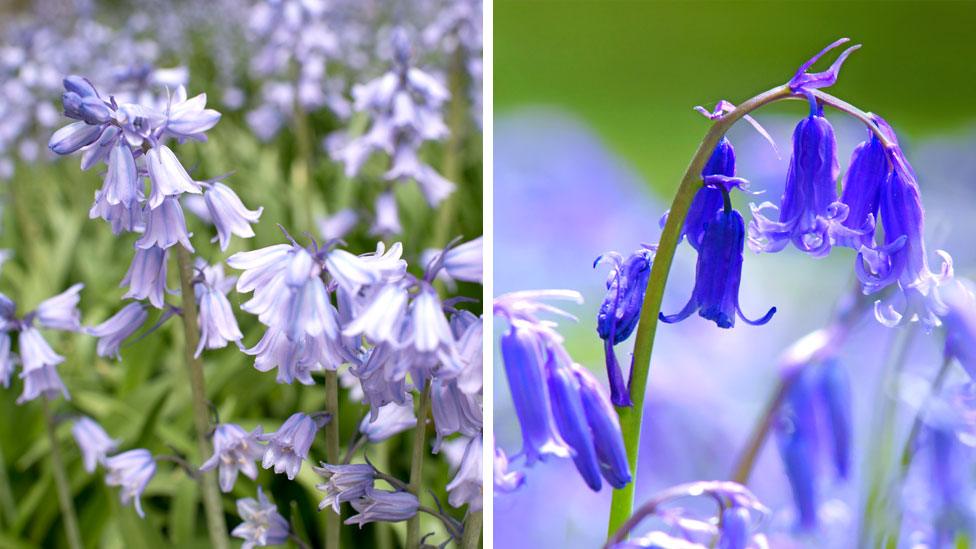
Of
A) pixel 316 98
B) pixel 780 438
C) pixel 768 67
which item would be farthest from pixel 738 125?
pixel 316 98

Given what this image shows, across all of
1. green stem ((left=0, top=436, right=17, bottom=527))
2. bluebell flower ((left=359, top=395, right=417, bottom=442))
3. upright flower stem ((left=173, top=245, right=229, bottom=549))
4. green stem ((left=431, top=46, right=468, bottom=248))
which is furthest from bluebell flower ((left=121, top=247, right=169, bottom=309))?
green stem ((left=431, top=46, right=468, bottom=248))

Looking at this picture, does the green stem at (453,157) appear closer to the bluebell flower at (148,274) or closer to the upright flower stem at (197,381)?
the upright flower stem at (197,381)

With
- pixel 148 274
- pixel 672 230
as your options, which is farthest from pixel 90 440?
pixel 672 230

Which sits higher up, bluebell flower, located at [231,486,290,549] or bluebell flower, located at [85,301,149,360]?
bluebell flower, located at [85,301,149,360]

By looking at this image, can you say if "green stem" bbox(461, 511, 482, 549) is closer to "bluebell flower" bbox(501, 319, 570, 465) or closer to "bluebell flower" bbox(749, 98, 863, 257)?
"bluebell flower" bbox(501, 319, 570, 465)

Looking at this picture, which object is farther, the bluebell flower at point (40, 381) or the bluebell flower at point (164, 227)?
the bluebell flower at point (40, 381)

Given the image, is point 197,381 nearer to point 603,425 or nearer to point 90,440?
point 90,440

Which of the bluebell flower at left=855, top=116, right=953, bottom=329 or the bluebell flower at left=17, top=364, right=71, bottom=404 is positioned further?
the bluebell flower at left=17, top=364, right=71, bottom=404

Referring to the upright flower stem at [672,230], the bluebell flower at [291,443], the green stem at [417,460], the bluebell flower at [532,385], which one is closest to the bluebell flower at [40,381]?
the bluebell flower at [291,443]

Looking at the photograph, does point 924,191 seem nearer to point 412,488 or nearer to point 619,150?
point 619,150
